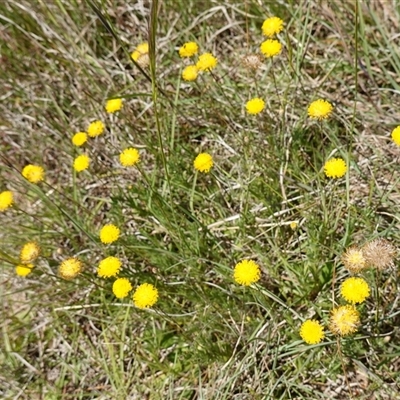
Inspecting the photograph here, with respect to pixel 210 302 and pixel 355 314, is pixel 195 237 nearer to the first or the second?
pixel 210 302

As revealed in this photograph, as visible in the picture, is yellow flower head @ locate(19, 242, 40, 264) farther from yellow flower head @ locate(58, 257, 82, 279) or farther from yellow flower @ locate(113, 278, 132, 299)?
yellow flower @ locate(113, 278, 132, 299)

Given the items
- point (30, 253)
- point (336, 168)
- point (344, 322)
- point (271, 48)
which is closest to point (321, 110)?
point (336, 168)

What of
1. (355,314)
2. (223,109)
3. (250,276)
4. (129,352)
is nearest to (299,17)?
(223,109)

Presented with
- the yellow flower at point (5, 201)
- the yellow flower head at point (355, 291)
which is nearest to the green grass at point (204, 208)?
the yellow flower head at point (355, 291)

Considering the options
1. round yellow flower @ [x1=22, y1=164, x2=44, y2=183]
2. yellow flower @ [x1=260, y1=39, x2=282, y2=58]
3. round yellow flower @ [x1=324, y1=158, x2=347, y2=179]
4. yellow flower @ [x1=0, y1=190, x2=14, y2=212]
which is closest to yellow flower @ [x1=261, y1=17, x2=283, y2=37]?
yellow flower @ [x1=260, y1=39, x2=282, y2=58]

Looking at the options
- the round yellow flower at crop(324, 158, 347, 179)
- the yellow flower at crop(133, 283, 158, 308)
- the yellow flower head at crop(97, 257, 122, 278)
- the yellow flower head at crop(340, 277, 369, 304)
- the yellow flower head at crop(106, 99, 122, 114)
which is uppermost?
the yellow flower head at crop(106, 99, 122, 114)

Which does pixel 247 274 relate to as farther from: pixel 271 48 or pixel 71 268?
pixel 271 48

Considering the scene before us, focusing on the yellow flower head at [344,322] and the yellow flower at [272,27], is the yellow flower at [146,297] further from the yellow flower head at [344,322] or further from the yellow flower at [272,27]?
the yellow flower at [272,27]
